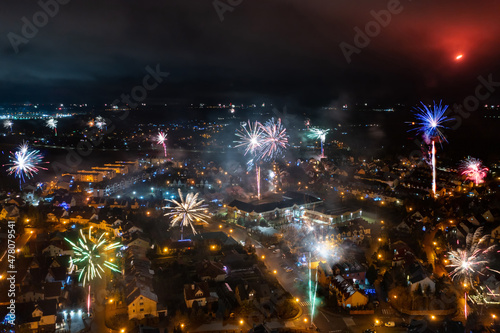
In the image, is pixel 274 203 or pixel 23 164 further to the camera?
pixel 23 164

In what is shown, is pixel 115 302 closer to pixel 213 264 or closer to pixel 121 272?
pixel 121 272

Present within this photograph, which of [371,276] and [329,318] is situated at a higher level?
[371,276]

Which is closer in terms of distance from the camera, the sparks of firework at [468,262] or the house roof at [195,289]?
the house roof at [195,289]

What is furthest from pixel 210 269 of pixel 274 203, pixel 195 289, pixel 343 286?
pixel 274 203

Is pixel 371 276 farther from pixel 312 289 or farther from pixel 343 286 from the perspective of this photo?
pixel 312 289

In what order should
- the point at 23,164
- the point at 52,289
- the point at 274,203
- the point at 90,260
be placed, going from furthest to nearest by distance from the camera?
the point at 23,164
the point at 274,203
the point at 90,260
the point at 52,289

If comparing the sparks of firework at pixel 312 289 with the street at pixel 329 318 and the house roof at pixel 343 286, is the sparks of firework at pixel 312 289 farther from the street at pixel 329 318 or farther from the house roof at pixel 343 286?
the house roof at pixel 343 286

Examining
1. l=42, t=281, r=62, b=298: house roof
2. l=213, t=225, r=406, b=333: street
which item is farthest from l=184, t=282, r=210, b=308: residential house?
l=42, t=281, r=62, b=298: house roof

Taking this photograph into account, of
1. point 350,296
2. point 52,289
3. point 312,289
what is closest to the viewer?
point 350,296

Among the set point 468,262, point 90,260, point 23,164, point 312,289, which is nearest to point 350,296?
point 312,289

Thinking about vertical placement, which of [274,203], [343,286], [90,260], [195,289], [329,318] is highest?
[274,203]

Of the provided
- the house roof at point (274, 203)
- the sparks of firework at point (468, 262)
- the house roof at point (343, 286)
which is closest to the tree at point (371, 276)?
the house roof at point (343, 286)
